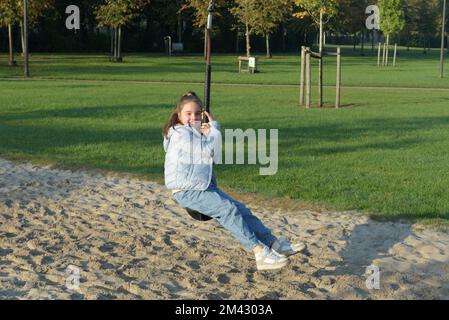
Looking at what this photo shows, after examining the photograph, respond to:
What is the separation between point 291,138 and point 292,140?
28 centimetres

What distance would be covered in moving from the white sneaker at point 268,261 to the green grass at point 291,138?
2.73 metres

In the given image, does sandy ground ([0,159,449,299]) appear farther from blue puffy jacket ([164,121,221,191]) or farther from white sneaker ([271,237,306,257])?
blue puffy jacket ([164,121,221,191])

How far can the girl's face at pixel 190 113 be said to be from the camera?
6.25 meters

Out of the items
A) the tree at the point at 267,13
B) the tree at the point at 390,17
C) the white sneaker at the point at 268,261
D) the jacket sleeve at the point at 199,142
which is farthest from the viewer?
the tree at the point at 267,13

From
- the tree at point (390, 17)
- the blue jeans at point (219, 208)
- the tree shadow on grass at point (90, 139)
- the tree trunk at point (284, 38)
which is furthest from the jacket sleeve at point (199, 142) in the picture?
the tree trunk at point (284, 38)

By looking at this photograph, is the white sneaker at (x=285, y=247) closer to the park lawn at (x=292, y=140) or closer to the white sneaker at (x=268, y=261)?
the white sneaker at (x=268, y=261)

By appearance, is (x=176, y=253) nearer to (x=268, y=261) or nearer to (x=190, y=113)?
(x=268, y=261)

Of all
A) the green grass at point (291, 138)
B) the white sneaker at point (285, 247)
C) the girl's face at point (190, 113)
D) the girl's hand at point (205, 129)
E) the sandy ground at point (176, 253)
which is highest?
the girl's face at point (190, 113)

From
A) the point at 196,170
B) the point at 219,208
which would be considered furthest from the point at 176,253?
Result: the point at 196,170

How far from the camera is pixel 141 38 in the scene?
259ft

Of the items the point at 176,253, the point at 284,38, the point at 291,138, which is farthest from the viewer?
the point at 284,38

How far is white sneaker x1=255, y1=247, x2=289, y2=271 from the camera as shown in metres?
6.43

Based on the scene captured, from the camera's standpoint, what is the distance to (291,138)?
50.1 feet

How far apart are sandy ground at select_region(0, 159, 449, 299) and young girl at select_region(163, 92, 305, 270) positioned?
0.46 m
